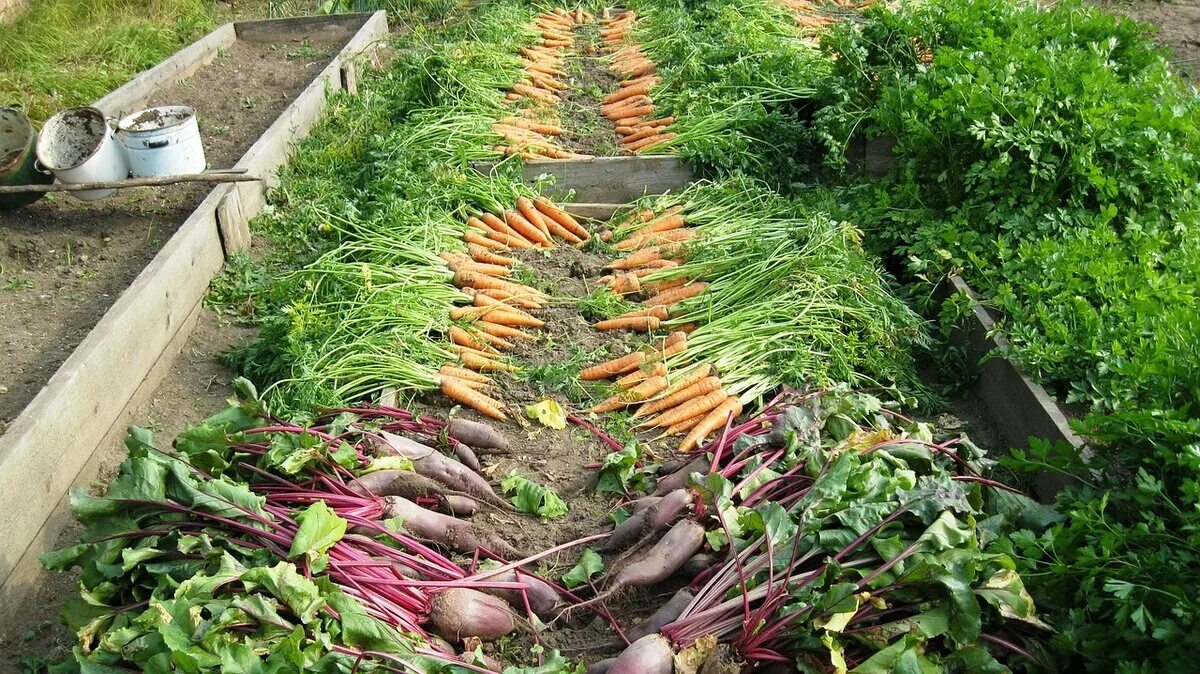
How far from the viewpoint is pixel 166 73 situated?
729cm

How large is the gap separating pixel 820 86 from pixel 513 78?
2514 millimetres

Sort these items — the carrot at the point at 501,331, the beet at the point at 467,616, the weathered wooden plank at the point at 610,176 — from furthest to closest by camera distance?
the weathered wooden plank at the point at 610,176 → the carrot at the point at 501,331 → the beet at the point at 467,616

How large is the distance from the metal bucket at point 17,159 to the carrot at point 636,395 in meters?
3.86

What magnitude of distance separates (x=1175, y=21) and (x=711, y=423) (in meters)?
7.27

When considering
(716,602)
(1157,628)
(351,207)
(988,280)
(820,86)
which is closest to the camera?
(1157,628)

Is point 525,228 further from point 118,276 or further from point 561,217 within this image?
point 118,276

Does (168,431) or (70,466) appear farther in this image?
(168,431)

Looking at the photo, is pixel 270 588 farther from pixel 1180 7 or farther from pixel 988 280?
pixel 1180 7

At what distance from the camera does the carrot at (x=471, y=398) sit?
3.92m

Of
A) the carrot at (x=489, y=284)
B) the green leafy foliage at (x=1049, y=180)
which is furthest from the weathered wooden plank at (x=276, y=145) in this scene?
the green leafy foliage at (x=1049, y=180)

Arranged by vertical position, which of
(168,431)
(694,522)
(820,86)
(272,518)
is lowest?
(168,431)

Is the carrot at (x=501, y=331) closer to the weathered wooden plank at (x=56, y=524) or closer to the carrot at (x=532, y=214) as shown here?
the carrot at (x=532, y=214)

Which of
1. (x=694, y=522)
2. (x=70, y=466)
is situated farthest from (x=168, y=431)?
(x=694, y=522)

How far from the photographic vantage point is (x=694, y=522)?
9.71 feet
